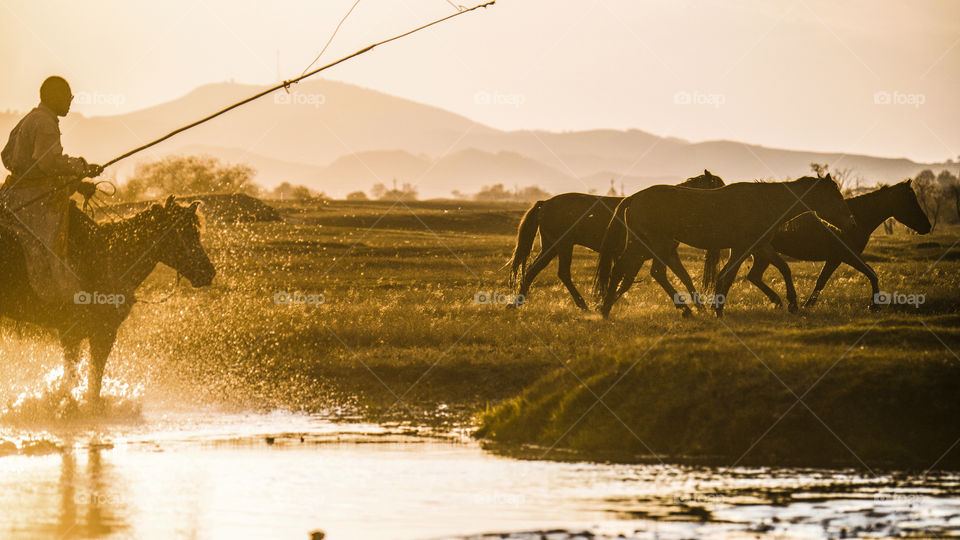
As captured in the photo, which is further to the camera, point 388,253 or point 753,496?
point 388,253

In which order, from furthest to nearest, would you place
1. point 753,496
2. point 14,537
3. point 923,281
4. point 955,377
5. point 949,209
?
point 949,209, point 923,281, point 955,377, point 753,496, point 14,537

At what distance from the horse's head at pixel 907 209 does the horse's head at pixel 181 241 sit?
15893mm

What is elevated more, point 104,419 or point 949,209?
point 949,209

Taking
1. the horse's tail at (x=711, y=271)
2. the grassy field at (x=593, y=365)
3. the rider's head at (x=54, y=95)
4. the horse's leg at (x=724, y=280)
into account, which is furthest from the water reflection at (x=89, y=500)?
the horse's tail at (x=711, y=271)

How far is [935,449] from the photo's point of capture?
13055mm

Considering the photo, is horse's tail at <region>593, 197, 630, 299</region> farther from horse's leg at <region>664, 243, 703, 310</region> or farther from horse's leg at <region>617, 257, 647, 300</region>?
horse's leg at <region>664, 243, 703, 310</region>

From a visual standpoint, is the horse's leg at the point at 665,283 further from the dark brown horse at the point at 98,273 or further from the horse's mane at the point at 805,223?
the dark brown horse at the point at 98,273

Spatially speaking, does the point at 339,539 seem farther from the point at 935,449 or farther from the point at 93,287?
the point at 93,287

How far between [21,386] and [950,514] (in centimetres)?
1212

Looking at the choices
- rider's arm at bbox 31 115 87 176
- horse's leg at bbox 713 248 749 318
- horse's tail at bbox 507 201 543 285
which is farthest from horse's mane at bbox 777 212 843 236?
rider's arm at bbox 31 115 87 176

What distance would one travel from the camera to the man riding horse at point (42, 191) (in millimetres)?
15703

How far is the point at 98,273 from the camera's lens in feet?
54.7

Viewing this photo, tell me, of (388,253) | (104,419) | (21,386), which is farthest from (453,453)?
(388,253)

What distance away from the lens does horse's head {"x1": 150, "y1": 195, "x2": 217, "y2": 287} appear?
685 inches
